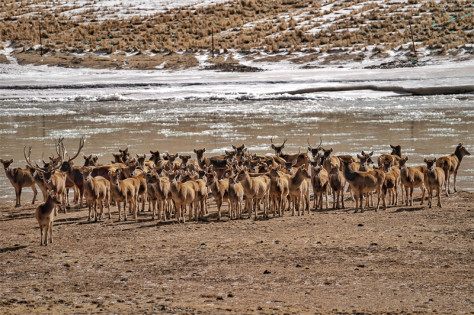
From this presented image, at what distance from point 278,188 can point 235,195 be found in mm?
957

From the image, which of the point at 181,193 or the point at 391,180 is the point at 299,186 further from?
the point at 181,193

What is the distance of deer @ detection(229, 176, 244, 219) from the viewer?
14117mm

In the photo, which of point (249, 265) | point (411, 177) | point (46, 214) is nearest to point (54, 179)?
point (46, 214)

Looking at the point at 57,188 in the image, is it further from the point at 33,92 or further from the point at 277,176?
the point at 33,92

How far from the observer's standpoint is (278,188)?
1454 cm

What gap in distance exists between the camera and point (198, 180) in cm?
1434

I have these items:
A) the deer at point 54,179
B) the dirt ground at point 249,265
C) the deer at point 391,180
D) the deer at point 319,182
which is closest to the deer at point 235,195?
the dirt ground at point 249,265

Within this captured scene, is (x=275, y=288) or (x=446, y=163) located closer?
(x=275, y=288)

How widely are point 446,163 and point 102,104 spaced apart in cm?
2680

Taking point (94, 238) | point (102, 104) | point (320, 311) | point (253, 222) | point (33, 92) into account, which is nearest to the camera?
point (320, 311)

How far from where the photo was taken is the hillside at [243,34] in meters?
49.1

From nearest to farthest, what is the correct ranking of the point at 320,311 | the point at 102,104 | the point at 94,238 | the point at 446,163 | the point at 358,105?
1. the point at 320,311
2. the point at 94,238
3. the point at 446,163
4. the point at 358,105
5. the point at 102,104

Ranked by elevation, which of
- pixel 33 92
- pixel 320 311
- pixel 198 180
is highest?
pixel 33 92

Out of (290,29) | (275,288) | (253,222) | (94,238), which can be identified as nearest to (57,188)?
(94,238)
